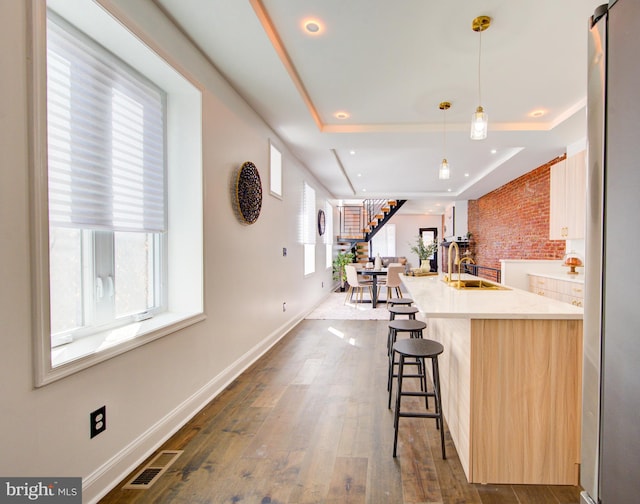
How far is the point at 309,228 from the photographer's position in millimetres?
6332

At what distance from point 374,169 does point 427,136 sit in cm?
222

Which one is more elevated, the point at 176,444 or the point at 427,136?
the point at 427,136

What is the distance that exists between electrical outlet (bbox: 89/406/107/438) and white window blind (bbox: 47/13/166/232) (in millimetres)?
924

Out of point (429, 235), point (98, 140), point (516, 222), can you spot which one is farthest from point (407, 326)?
point (429, 235)

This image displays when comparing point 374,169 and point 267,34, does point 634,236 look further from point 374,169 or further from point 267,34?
point 374,169

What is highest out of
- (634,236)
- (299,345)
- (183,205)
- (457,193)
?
(457,193)

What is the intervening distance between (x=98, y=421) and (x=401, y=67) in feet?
10.5

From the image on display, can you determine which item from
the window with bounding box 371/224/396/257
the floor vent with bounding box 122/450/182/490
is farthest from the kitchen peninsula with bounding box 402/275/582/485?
the window with bounding box 371/224/396/257

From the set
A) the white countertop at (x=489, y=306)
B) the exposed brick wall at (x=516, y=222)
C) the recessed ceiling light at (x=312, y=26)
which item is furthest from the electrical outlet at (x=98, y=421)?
the exposed brick wall at (x=516, y=222)

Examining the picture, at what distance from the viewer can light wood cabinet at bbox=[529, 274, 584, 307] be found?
376cm

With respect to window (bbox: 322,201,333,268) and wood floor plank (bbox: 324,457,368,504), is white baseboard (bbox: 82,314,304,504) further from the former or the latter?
window (bbox: 322,201,333,268)

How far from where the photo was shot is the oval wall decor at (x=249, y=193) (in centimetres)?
310

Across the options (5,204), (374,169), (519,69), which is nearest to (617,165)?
(5,204)

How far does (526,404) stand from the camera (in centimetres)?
173
